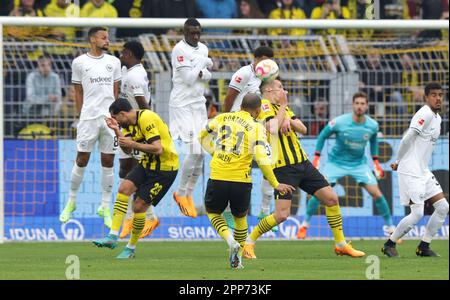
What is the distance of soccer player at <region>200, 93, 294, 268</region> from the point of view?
47.5ft

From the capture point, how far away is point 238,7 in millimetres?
24266

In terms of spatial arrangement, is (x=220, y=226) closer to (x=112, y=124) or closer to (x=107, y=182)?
(x=112, y=124)

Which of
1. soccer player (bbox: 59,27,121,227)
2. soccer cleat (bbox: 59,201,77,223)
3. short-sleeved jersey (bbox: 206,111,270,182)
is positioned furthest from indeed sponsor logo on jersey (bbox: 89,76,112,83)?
short-sleeved jersey (bbox: 206,111,270,182)

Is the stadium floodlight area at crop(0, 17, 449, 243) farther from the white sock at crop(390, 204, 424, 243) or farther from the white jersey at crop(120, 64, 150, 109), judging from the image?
the white sock at crop(390, 204, 424, 243)

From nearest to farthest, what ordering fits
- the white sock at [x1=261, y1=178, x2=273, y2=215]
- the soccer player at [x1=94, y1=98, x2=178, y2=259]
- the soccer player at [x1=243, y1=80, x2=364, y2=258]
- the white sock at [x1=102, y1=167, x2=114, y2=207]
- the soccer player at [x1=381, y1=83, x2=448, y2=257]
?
the soccer player at [x1=94, y1=98, x2=178, y2=259] < the soccer player at [x1=243, y1=80, x2=364, y2=258] < the soccer player at [x1=381, y1=83, x2=448, y2=257] < the white sock at [x1=102, y1=167, x2=114, y2=207] < the white sock at [x1=261, y1=178, x2=273, y2=215]

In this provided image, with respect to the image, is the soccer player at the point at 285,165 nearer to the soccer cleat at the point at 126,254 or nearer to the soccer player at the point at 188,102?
the soccer cleat at the point at 126,254

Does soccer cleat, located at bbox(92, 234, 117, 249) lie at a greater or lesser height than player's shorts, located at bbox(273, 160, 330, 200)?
lesser

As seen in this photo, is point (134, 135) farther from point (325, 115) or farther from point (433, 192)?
point (325, 115)

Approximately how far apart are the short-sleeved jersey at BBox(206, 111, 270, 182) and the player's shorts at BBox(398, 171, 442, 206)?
267cm

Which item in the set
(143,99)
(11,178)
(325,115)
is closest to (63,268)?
(143,99)

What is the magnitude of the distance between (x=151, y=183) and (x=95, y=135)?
8.91 feet

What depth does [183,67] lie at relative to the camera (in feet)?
57.5
